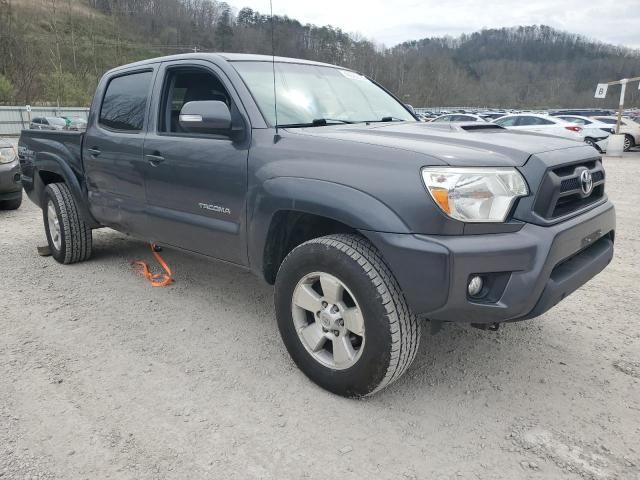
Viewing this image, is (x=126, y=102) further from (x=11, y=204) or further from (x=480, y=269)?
(x=11, y=204)

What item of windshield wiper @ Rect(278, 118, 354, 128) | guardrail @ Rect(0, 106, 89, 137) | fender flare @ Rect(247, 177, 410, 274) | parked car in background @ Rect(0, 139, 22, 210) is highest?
windshield wiper @ Rect(278, 118, 354, 128)

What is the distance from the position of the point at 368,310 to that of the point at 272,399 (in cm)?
75

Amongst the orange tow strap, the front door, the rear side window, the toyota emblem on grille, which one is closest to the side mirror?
the front door

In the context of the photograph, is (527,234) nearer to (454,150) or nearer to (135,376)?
(454,150)

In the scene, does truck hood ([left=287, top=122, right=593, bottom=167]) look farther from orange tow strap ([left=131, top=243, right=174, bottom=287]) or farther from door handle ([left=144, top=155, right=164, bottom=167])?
orange tow strap ([left=131, top=243, right=174, bottom=287])

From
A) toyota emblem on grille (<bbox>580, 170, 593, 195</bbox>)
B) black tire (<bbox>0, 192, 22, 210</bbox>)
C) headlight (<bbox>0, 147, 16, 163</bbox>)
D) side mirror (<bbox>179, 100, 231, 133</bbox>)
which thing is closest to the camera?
toyota emblem on grille (<bbox>580, 170, 593, 195</bbox>)

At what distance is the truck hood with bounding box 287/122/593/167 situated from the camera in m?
2.30

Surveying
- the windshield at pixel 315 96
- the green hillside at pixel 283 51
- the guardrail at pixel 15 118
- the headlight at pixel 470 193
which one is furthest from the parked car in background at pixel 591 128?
the guardrail at pixel 15 118

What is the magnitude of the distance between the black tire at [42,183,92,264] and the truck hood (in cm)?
282

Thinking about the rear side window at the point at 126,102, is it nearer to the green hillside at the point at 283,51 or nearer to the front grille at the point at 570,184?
the green hillside at the point at 283,51

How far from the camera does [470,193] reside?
223 cm

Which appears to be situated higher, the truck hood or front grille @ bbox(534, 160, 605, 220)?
the truck hood

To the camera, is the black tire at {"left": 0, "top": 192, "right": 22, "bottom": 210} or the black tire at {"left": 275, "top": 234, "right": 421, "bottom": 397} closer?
the black tire at {"left": 275, "top": 234, "right": 421, "bottom": 397}

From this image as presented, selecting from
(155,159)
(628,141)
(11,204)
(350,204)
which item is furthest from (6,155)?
(628,141)
